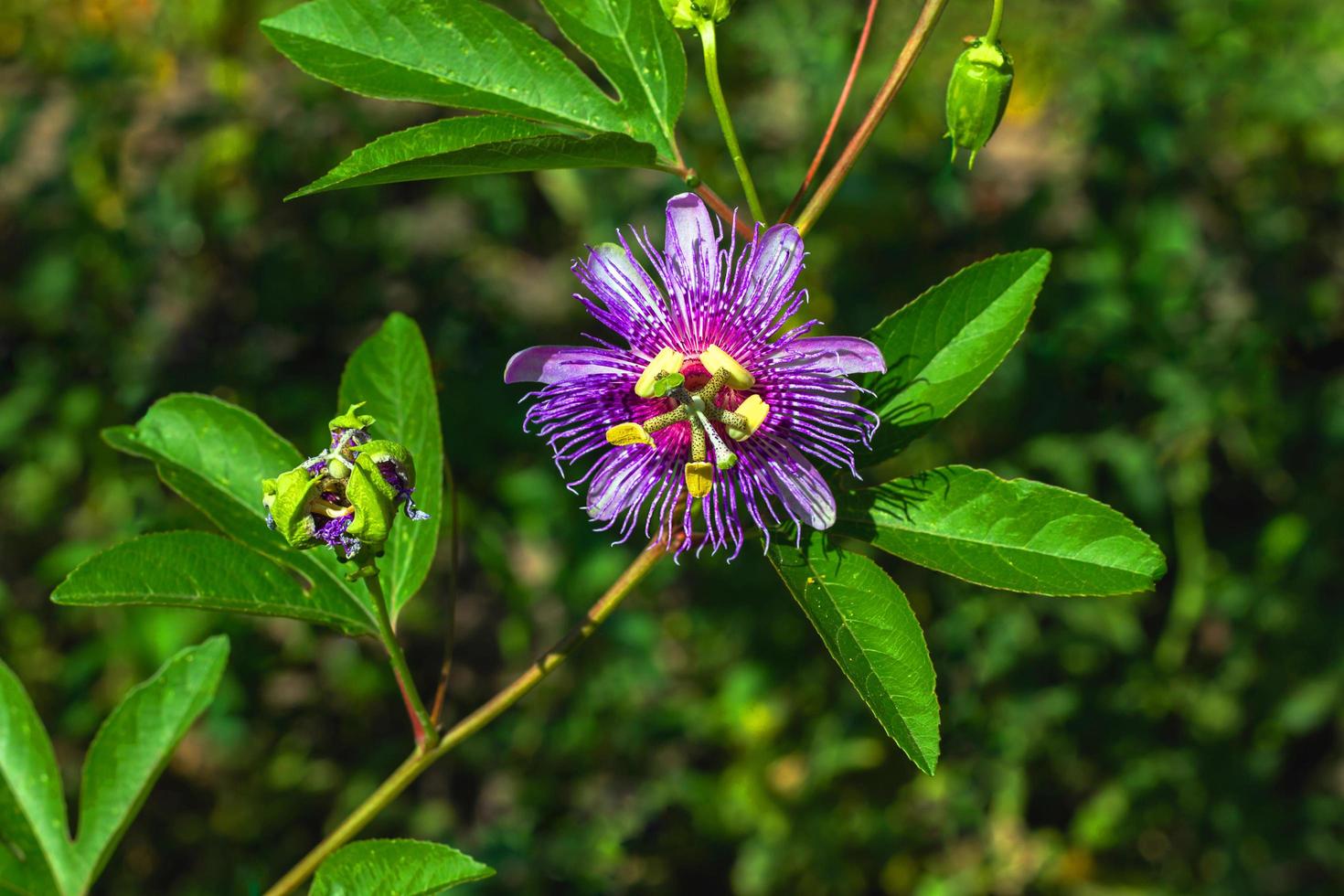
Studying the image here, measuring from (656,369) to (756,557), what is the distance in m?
1.51

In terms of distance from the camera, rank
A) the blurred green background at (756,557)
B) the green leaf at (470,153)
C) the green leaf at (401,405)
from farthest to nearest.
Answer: the blurred green background at (756,557) < the green leaf at (401,405) < the green leaf at (470,153)

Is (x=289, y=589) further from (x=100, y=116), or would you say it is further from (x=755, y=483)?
(x=100, y=116)

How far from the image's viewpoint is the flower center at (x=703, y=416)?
1.15 metres

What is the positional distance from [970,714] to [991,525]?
4.47ft

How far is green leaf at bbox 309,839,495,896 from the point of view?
1110 mm

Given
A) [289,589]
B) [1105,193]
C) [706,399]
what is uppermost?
[706,399]

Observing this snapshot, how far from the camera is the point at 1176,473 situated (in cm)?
260

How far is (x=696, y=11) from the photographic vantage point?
118 cm

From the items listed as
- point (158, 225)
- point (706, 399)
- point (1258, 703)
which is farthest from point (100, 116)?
point (1258, 703)

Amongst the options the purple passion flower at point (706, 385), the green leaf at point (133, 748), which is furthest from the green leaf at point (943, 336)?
the green leaf at point (133, 748)

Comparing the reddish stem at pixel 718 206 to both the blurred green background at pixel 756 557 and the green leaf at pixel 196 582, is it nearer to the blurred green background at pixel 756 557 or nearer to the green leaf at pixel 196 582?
the green leaf at pixel 196 582

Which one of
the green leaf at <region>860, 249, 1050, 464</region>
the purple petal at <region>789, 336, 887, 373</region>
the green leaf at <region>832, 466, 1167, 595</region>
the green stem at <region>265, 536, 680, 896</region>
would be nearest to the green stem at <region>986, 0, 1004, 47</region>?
the green leaf at <region>860, 249, 1050, 464</region>

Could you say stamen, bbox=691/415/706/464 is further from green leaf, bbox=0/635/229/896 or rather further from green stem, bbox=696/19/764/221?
green leaf, bbox=0/635/229/896

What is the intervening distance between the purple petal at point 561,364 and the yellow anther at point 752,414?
4.8 inches
